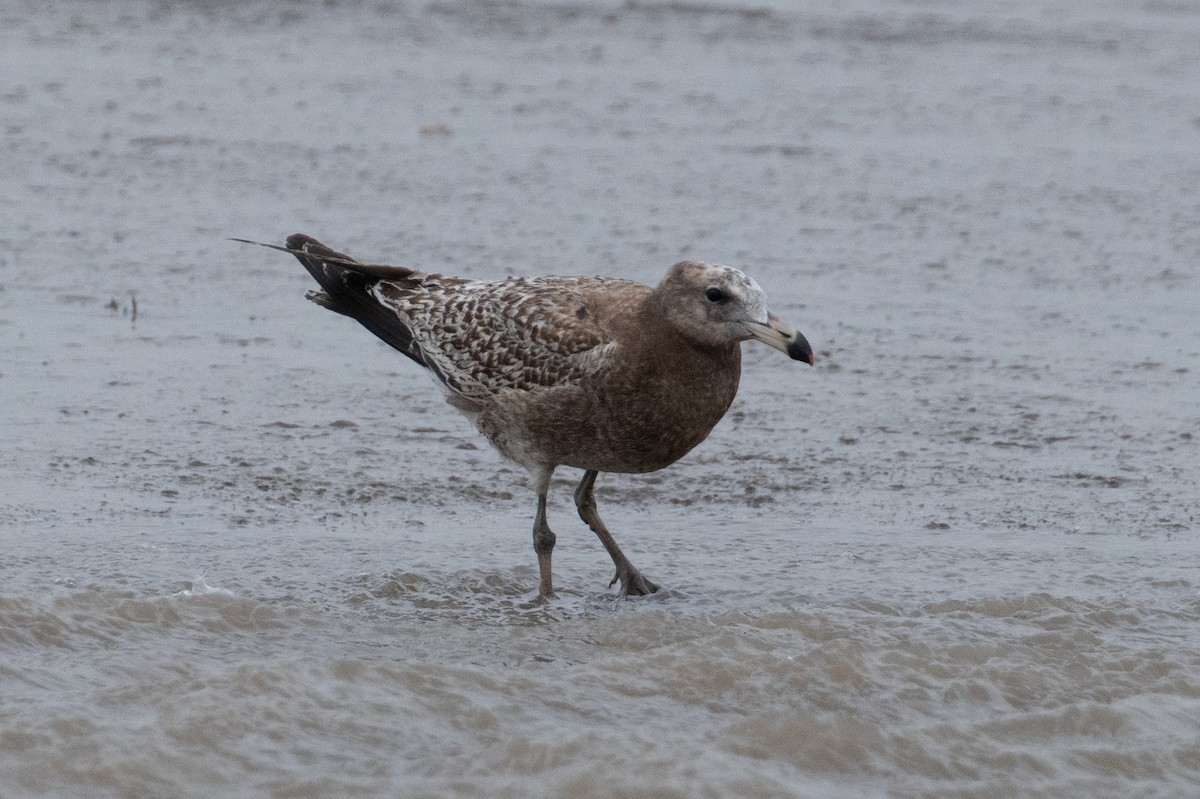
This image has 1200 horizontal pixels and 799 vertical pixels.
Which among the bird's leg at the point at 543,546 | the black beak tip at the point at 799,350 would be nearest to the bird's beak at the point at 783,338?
the black beak tip at the point at 799,350

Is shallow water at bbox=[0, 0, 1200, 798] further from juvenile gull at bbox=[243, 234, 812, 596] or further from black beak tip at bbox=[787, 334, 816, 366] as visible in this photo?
black beak tip at bbox=[787, 334, 816, 366]

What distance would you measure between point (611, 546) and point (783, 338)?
1.20 meters

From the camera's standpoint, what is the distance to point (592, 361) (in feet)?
21.1

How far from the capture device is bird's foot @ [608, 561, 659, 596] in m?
6.56

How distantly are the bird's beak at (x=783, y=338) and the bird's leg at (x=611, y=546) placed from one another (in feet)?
3.46

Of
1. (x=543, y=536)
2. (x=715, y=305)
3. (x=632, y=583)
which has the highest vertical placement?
(x=715, y=305)

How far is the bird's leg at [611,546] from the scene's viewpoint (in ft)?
21.6

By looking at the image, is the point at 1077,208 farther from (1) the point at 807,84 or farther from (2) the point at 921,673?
(2) the point at 921,673

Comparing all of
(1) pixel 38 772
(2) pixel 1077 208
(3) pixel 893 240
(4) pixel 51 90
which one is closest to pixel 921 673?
(1) pixel 38 772

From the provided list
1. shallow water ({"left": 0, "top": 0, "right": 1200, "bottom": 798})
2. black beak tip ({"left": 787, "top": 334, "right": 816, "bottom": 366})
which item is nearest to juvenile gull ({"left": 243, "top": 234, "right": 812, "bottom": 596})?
black beak tip ({"left": 787, "top": 334, "right": 816, "bottom": 366})

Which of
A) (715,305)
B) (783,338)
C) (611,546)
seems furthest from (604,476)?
(783,338)

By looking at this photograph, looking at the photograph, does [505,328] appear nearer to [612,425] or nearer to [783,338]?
[612,425]

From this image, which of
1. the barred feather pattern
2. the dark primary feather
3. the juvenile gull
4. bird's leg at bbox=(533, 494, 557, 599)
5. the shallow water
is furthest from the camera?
the dark primary feather

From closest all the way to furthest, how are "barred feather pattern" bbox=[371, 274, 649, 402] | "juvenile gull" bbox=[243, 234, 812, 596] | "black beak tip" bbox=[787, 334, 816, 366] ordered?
"black beak tip" bbox=[787, 334, 816, 366]
"juvenile gull" bbox=[243, 234, 812, 596]
"barred feather pattern" bbox=[371, 274, 649, 402]
